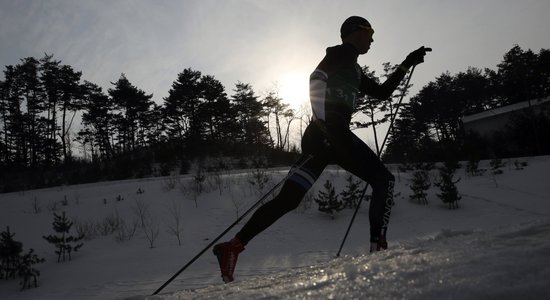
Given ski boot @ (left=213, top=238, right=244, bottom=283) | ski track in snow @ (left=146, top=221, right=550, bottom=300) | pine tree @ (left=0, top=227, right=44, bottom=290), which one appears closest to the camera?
ski track in snow @ (left=146, top=221, right=550, bottom=300)

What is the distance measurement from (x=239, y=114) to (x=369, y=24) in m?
38.3

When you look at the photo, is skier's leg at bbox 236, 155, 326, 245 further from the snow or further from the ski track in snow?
the ski track in snow

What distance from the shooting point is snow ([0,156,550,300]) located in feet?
3.12

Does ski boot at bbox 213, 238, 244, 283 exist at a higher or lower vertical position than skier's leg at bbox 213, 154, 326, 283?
lower

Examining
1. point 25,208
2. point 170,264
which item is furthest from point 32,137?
point 170,264

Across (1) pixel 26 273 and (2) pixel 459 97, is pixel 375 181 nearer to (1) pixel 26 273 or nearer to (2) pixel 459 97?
(1) pixel 26 273

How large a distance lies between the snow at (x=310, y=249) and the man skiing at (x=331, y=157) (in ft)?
1.37

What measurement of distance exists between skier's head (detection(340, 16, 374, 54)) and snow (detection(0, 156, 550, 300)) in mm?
1637

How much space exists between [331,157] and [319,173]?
16 centimetres

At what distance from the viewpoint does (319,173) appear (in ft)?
9.11

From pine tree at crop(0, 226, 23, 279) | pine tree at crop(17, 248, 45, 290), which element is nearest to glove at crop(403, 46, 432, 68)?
pine tree at crop(17, 248, 45, 290)

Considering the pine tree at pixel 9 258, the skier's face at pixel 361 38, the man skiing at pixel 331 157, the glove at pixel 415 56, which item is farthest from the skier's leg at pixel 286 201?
the pine tree at pixel 9 258

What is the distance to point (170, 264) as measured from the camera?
5.65 metres

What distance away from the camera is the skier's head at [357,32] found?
3.11 meters
